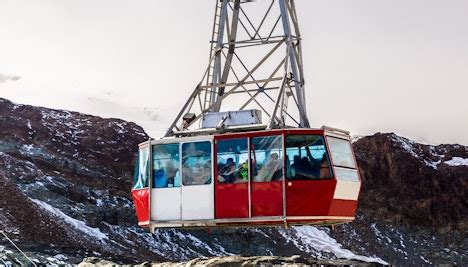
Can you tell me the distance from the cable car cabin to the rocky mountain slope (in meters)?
19.5

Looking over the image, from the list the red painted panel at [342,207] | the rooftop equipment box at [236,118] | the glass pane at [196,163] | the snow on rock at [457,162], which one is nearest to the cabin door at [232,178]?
the glass pane at [196,163]

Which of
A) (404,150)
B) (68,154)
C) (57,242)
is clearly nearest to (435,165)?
(404,150)

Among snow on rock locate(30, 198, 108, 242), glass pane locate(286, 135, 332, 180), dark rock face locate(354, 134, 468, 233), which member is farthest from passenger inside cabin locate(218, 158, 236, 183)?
dark rock face locate(354, 134, 468, 233)

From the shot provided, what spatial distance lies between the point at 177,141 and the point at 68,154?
183ft

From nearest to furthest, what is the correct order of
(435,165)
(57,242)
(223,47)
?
(223,47), (57,242), (435,165)

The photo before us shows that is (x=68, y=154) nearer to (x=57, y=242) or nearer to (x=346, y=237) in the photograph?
(x=57, y=242)

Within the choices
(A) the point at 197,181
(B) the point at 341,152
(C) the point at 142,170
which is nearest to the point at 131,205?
(C) the point at 142,170

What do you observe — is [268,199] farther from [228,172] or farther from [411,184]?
[411,184]

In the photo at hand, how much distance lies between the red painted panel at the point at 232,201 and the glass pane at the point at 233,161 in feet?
0.59

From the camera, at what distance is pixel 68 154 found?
75.6 meters

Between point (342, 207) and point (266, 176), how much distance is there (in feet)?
8.24

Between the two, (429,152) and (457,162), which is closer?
(457,162)

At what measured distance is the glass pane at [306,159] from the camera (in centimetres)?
2083

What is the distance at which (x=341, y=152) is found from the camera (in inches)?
858
